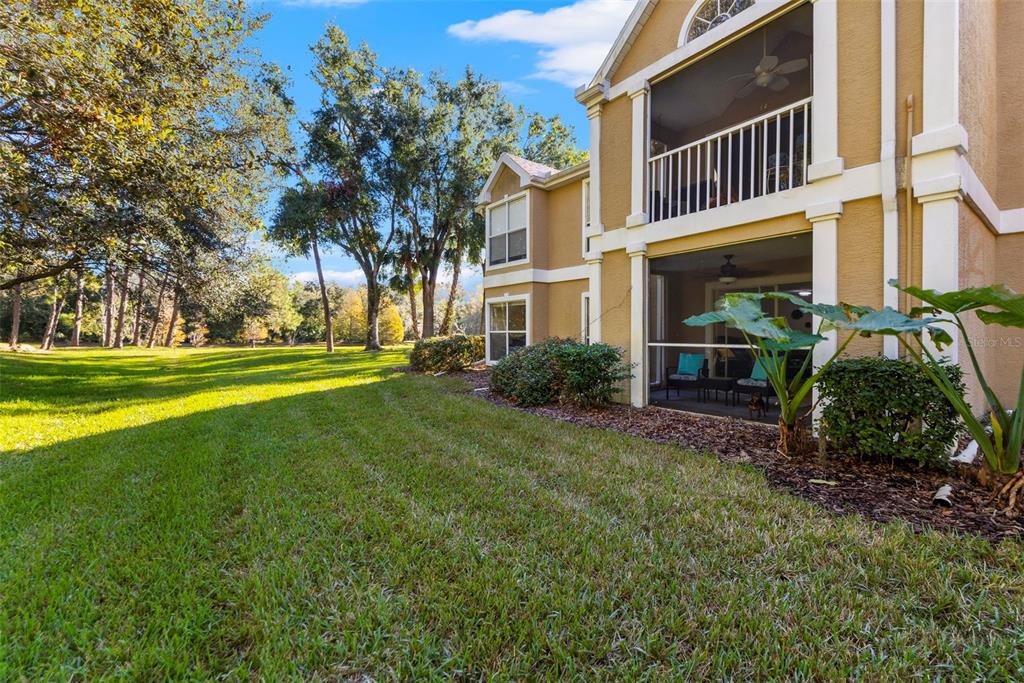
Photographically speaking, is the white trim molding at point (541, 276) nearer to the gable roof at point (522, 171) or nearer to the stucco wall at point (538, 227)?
the stucco wall at point (538, 227)

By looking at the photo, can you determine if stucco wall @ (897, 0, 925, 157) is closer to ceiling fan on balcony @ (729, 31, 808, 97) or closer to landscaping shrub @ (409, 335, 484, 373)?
ceiling fan on balcony @ (729, 31, 808, 97)

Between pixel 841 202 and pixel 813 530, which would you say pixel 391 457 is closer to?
pixel 813 530

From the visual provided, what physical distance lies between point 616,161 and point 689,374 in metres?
4.25

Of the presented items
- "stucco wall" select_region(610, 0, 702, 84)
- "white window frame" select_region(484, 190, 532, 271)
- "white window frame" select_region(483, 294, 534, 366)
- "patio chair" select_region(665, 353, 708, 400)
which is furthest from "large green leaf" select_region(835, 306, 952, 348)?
"white window frame" select_region(484, 190, 532, 271)

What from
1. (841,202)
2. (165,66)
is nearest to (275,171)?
(165,66)

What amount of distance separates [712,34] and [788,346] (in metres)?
4.87

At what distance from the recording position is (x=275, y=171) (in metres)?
14.3

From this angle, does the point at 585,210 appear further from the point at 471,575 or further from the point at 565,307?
the point at 471,575

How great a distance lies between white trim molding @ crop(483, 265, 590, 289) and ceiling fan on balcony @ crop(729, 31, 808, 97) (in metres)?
5.23

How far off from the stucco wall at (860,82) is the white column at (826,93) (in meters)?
0.05

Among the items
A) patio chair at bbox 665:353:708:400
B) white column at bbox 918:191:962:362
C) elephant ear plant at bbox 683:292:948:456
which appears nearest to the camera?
elephant ear plant at bbox 683:292:948:456

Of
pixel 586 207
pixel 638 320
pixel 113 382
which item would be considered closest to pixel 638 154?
pixel 638 320

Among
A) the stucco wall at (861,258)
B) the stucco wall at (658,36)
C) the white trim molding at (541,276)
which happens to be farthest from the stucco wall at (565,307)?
the stucco wall at (861,258)

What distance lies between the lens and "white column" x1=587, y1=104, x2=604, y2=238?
314 inches
